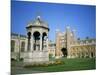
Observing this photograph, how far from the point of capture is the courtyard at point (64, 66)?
7.24 ft

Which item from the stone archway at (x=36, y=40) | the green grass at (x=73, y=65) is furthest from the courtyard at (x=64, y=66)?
the stone archway at (x=36, y=40)

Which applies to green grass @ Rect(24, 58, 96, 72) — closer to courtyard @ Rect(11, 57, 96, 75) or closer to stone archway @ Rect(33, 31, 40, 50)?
courtyard @ Rect(11, 57, 96, 75)

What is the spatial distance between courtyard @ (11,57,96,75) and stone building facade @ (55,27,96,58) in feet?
0.21

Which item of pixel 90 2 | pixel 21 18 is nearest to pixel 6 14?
pixel 21 18

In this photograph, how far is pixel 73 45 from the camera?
8.11 ft

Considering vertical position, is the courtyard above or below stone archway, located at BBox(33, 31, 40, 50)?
below

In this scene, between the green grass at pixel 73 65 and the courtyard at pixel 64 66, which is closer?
the courtyard at pixel 64 66

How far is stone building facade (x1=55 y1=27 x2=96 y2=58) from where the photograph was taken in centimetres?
241

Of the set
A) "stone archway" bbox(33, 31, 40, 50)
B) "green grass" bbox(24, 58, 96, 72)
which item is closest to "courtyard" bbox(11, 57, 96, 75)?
"green grass" bbox(24, 58, 96, 72)

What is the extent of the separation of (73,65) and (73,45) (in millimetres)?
258

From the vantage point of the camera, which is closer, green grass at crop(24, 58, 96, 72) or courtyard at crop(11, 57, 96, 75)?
courtyard at crop(11, 57, 96, 75)

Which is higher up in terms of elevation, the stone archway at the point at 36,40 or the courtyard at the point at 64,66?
the stone archway at the point at 36,40

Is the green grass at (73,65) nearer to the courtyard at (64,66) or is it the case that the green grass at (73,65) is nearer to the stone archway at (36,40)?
the courtyard at (64,66)

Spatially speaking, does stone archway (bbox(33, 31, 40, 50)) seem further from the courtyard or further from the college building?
the courtyard
